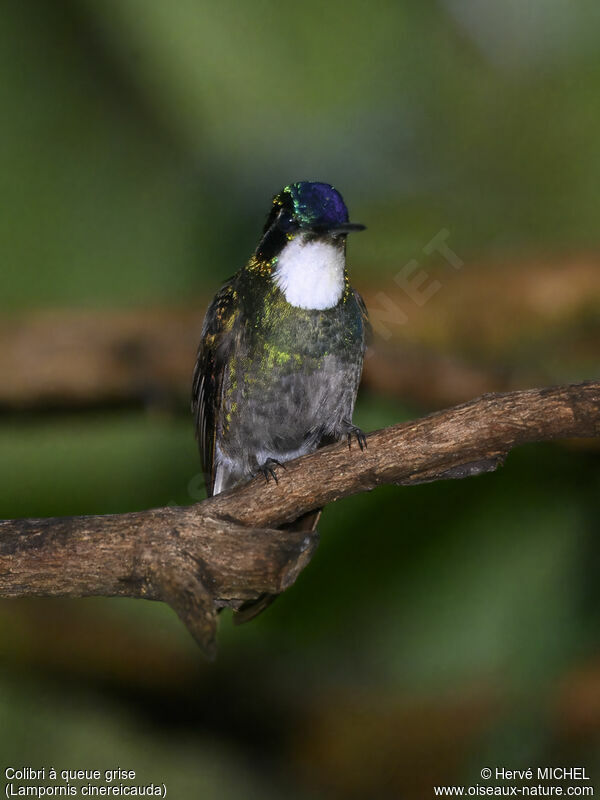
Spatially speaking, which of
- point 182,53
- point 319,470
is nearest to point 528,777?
point 319,470

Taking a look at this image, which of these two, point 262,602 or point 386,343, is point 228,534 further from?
point 386,343

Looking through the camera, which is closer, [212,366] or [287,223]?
[287,223]

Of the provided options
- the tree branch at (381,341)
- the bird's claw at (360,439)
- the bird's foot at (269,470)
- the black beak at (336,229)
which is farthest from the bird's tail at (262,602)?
the tree branch at (381,341)

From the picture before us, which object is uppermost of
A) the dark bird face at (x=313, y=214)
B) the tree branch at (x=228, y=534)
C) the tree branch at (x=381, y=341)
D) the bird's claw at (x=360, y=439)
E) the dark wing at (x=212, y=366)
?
the tree branch at (x=381, y=341)

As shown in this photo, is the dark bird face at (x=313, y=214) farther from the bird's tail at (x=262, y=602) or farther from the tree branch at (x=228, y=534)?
the bird's tail at (x=262, y=602)

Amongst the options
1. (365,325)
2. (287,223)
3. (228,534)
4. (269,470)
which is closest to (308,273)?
(287,223)

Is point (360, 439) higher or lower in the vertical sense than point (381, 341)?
lower
